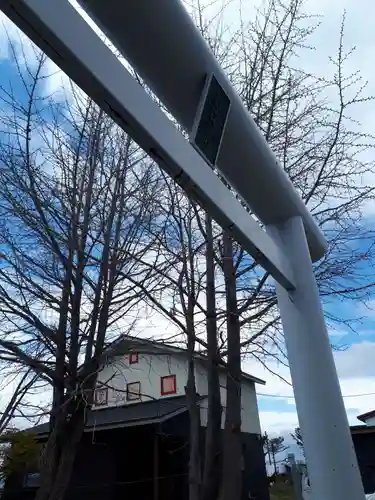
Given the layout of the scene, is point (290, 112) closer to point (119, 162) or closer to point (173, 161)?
point (119, 162)

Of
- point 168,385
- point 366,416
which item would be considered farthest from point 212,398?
point 366,416

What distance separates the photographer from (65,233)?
14.2 feet

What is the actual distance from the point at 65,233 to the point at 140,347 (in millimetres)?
1641

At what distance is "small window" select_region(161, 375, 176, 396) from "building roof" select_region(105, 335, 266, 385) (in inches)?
→ 202

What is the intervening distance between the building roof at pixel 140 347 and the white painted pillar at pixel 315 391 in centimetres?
299

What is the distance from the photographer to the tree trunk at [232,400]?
3842 millimetres

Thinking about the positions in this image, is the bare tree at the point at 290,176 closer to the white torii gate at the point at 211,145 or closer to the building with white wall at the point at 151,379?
the building with white wall at the point at 151,379

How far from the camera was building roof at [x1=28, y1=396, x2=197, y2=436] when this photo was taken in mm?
8562

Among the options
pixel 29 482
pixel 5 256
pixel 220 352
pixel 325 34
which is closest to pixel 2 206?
pixel 5 256

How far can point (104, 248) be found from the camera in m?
4.26

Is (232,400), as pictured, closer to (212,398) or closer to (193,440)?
(212,398)

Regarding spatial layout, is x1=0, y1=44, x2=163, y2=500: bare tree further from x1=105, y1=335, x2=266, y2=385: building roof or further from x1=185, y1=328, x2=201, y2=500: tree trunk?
x1=185, y1=328, x2=201, y2=500: tree trunk

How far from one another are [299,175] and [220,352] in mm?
1959

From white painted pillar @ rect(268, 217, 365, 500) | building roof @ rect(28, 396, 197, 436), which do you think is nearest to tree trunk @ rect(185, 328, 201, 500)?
white painted pillar @ rect(268, 217, 365, 500)
